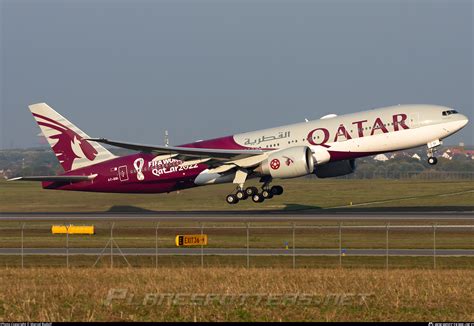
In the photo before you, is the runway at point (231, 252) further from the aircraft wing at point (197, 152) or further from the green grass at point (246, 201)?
the green grass at point (246, 201)

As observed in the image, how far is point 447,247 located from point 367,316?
23.8m

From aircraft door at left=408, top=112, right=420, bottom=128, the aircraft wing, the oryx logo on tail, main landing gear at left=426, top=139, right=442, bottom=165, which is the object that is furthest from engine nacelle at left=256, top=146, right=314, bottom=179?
the oryx logo on tail

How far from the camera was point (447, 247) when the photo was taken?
Result: 152 ft

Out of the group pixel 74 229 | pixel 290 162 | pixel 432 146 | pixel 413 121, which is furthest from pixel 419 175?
pixel 74 229

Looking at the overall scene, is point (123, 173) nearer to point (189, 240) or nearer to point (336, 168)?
point (336, 168)

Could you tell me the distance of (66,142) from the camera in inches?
2635

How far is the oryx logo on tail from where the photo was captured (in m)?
66.0

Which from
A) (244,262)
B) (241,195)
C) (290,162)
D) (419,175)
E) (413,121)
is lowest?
(244,262)

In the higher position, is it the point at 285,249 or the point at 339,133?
the point at 339,133

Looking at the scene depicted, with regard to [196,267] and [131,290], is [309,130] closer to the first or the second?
[196,267]

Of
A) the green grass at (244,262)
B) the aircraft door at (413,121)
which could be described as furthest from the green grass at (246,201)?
the green grass at (244,262)

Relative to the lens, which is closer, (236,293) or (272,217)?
(236,293)

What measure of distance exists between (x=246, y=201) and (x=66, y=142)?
2145 centimetres

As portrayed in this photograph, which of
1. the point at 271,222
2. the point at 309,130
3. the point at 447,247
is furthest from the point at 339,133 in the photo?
the point at 447,247
